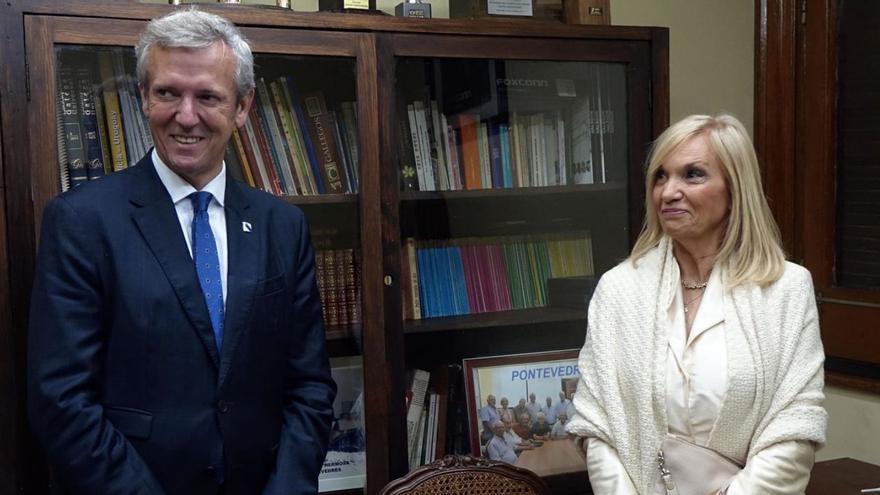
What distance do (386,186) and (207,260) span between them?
58 cm

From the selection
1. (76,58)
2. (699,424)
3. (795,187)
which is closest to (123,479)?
(76,58)

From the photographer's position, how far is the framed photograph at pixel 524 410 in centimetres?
226

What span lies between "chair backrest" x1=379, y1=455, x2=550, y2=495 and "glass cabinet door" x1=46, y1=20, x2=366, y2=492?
273mm

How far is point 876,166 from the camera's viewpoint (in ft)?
8.00

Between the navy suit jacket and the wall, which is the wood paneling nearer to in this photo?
the wall

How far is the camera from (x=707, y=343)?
1733 mm

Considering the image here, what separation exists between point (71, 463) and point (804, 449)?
1.33 m

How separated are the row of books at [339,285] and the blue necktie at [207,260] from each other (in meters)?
0.51

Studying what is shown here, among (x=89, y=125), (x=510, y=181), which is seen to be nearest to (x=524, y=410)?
(x=510, y=181)

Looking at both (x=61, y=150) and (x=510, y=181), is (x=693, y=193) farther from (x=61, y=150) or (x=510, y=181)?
(x=61, y=150)

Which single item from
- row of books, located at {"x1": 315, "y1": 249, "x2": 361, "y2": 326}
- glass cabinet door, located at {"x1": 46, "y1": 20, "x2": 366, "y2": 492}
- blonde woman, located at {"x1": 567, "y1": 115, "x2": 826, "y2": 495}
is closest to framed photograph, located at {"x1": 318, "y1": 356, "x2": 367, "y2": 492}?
glass cabinet door, located at {"x1": 46, "y1": 20, "x2": 366, "y2": 492}

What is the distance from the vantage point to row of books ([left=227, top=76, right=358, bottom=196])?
204cm

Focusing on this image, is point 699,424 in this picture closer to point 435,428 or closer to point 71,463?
point 435,428

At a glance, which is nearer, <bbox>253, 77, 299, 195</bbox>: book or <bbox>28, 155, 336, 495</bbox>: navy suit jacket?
<bbox>28, 155, 336, 495</bbox>: navy suit jacket
